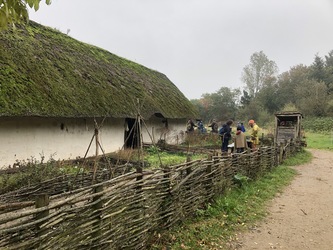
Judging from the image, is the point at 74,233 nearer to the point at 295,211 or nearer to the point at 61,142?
the point at 295,211

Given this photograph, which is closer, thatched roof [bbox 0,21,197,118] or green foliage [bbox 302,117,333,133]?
thatched roof [bbox 0,21,197,118]

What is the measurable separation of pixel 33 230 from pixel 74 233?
456 mm

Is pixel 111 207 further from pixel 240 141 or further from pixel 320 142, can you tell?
pixel 320 142

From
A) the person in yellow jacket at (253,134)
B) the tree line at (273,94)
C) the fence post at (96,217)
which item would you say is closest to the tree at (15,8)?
the fence post at (96,217)

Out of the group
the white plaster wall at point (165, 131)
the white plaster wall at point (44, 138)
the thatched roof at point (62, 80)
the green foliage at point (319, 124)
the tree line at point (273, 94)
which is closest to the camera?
the white plaster wall at point (44, 138)

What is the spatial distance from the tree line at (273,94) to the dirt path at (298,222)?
30276 mm

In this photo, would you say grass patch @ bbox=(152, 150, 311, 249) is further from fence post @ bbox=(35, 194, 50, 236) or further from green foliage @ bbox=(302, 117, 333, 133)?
green foliage @ bbox=(302, 117, 333, 133)

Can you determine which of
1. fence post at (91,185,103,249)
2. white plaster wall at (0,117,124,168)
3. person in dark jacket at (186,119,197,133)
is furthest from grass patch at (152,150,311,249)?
person in dark jacket at (186,119,197,133)

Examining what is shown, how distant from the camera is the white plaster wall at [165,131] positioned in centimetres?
1499

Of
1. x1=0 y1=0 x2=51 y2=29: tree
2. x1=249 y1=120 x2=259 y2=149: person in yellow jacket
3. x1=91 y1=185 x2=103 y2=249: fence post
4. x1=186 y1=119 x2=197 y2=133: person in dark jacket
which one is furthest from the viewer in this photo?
x1=186 y1=119 x2=197 y2=133: person in dark jacket

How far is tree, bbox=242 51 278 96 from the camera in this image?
5188 centimetres

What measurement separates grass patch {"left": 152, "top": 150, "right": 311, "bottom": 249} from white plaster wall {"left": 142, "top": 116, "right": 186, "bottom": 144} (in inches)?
307

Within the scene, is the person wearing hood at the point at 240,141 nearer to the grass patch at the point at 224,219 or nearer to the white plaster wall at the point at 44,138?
the grass patch at the point at 224,219

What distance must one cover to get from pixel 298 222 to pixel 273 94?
4182 cm
